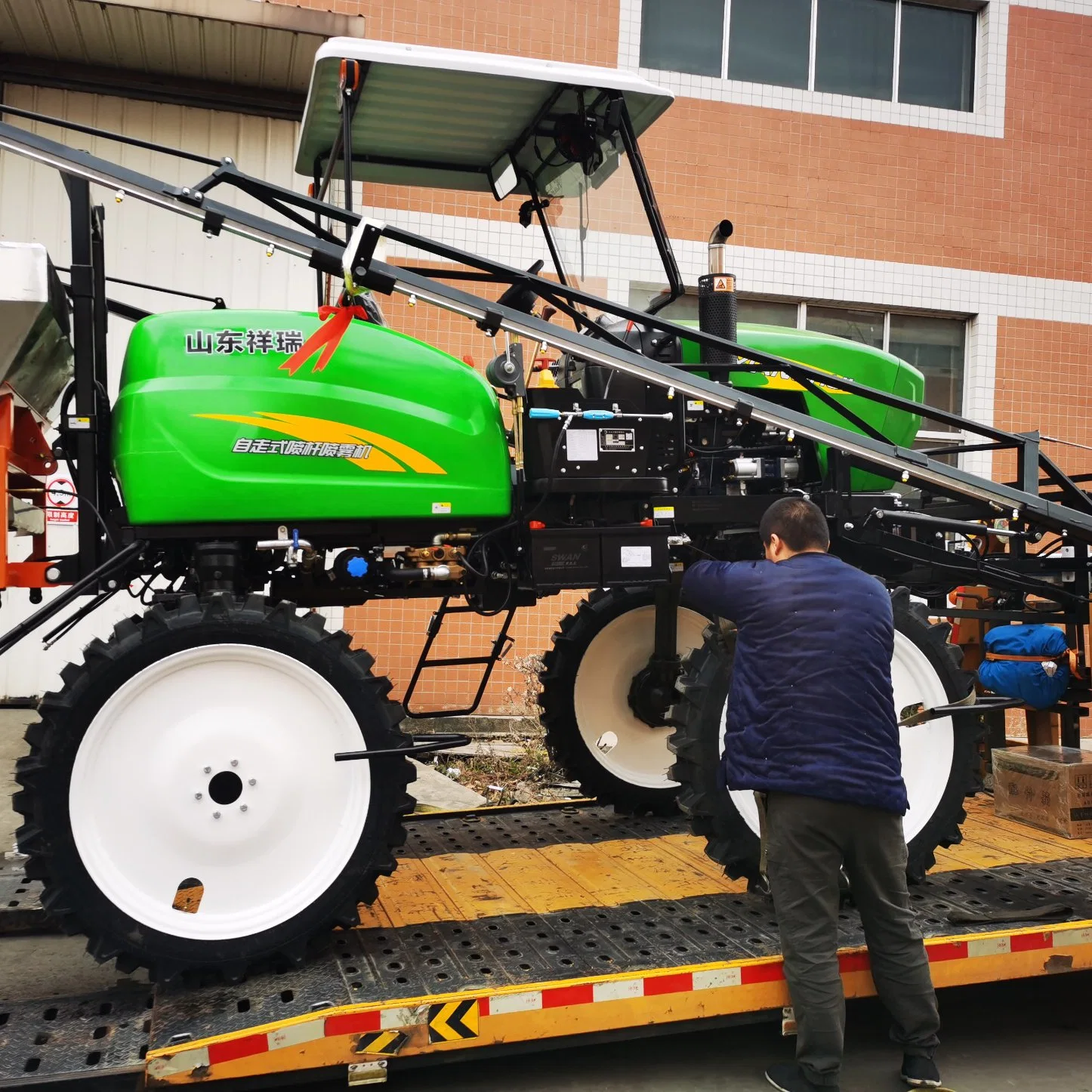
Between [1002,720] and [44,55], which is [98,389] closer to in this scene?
[1002,720]

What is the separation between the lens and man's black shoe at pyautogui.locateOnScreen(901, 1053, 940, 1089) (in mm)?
3453

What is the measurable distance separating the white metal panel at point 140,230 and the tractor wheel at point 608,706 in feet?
Result: 14.6

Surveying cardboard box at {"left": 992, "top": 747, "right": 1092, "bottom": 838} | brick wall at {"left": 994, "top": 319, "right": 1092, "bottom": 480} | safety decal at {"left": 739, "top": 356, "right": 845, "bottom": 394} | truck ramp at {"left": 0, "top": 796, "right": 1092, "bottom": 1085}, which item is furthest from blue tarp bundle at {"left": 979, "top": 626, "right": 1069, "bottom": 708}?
brick wall at {"left": 994, "top": 319, "right": 1092, "bottom": 480}

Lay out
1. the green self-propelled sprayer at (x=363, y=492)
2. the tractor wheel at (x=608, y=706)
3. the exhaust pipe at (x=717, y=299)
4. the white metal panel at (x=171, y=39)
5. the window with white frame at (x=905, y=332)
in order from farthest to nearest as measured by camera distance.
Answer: the window with white frame at (x=905, y=332), the white metal panel at (x=171, y=39), the tractor wheel at (x=608, y=706), the exhaust pipe at (x=717, y=299), the green self-propelled sprayer at (x=363, y=492)

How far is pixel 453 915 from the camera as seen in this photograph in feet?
13.0

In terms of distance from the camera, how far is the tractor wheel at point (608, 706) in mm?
5461

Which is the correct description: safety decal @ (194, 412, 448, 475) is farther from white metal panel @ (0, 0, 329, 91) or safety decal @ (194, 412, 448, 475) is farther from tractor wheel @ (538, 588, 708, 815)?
white metal panel @ (0, 0, 329, 91)

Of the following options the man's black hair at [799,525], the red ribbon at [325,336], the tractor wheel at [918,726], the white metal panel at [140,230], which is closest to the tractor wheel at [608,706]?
the tractor wheel at [918,726]

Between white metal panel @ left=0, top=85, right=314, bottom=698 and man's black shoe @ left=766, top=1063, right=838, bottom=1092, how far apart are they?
638 centimetres

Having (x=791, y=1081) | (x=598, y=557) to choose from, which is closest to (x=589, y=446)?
(x=598, y=557)

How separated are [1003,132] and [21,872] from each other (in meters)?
10.4

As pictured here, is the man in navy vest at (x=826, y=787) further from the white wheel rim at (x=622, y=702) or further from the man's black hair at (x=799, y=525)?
the white wheel rim at (x=622, y=702)

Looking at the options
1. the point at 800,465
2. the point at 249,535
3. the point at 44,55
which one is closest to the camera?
the point at 249,535

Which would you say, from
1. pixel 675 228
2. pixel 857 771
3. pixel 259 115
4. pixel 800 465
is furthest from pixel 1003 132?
pixel 857 771
